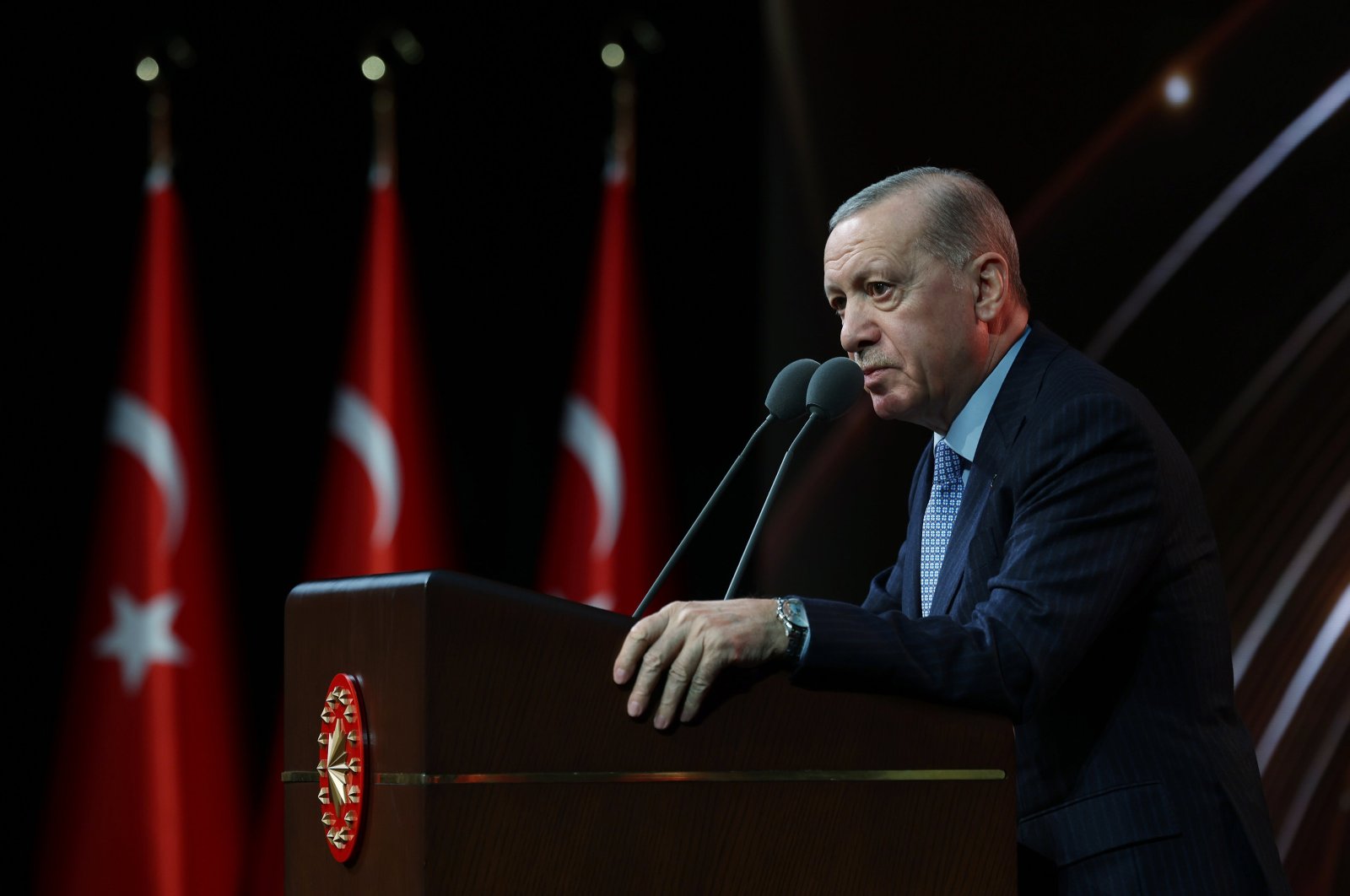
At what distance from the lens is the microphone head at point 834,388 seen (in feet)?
5.72

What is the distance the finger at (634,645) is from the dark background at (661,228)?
80.8 inches

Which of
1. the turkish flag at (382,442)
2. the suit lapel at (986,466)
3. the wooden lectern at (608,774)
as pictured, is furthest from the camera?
the turkish flag at (382,442)

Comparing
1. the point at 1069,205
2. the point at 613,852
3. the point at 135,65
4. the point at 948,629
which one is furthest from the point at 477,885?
the point at 135,65

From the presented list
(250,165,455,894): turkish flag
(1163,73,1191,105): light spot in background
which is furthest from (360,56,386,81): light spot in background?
(1163,73,1191,105): light spot in background

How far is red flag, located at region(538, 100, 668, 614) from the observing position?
4.39m

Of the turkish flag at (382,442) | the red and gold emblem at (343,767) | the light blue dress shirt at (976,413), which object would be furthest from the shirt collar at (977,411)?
the turkish flag at (382,442)

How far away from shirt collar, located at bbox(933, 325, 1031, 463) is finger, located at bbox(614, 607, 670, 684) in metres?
0.72

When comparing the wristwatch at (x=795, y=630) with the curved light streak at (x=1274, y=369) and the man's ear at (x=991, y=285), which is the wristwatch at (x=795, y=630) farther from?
the curved light streak at (x=1274, y=369)

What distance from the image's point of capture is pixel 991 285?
5.65 feet

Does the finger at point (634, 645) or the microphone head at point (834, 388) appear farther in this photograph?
the microphone head at point (834, 388)

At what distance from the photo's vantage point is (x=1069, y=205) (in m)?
3.09

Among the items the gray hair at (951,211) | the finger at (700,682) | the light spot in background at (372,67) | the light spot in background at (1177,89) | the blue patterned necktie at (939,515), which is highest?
the light spot in background at (372,67)

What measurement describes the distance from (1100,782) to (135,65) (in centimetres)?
358

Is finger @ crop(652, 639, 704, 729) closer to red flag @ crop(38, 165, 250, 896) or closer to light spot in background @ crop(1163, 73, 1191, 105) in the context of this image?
light spot in background @ crop(1163, 73, 1191, 105)
